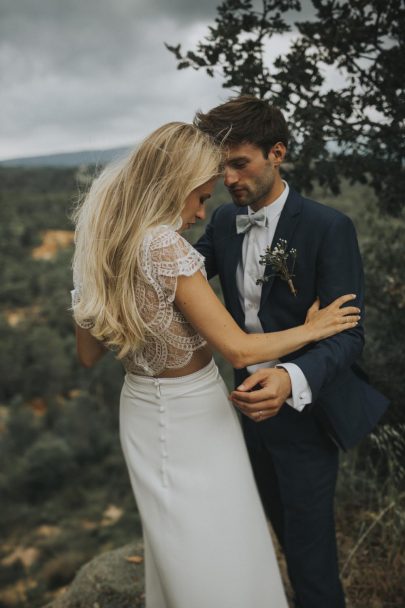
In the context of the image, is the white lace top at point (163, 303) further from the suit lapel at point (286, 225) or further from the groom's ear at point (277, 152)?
the groom's ear at point (277, 152)

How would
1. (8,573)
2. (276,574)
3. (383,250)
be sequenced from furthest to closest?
(8,573) < (383,250) < (276,574)

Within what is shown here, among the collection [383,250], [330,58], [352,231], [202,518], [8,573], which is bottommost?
[8,573]

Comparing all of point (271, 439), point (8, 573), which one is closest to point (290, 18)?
point (271, 439)

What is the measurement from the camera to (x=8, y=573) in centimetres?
760

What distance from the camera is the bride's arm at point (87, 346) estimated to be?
2.28 metres

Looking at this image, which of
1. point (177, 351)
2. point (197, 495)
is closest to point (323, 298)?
point (177, 351)

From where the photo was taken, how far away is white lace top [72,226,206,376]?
1.96 meters

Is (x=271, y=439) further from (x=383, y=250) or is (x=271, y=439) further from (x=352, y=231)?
(x=383, y=250)

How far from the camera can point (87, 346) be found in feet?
7.61

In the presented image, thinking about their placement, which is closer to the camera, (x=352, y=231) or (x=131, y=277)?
(x=131, y=277)

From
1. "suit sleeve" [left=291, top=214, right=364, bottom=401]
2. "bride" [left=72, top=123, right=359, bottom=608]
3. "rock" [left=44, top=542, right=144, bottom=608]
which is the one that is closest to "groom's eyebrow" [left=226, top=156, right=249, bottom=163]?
"bride" [left=72, top=123, right=359, bottom=608]

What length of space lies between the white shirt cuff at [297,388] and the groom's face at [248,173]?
81cm

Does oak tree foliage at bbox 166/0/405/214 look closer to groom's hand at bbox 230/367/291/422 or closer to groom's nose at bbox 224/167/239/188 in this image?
groom's nose at bbox 224/167/239/188

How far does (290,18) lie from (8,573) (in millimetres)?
7386
